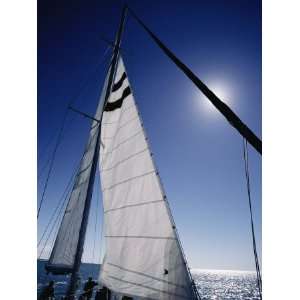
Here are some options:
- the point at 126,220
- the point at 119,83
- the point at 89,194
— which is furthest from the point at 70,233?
the point at 119,83

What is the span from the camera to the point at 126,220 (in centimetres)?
520

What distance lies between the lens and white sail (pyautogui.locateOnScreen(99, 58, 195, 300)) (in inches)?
159

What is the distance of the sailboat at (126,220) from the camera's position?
411cm

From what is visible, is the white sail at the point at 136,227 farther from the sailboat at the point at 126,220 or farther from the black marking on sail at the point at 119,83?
the black marking on sail at the point at 119,83

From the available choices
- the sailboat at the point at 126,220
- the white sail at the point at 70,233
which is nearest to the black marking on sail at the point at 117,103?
the sailboat at the point at 126,220

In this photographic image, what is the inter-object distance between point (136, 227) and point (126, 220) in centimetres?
41

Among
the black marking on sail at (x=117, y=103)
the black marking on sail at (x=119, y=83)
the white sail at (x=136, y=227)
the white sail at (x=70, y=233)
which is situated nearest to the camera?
the white sail at (x=136, y=227)

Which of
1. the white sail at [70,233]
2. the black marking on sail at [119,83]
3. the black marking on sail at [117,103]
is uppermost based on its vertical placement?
the black marking on sail at [119,83]

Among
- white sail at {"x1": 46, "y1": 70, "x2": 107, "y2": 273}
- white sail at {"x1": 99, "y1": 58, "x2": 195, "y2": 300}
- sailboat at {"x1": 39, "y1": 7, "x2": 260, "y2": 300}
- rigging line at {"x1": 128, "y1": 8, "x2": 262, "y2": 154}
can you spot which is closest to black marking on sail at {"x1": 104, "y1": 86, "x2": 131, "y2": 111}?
sailboat at {"x1": 39, "y1": 7, "x2": 260, "y2": 300}

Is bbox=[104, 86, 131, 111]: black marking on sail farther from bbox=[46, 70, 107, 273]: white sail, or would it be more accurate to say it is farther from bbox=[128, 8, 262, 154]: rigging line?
bbox=[128, 8, 262, 154]: rigging line

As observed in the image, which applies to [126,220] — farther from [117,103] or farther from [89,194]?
[117,103]
